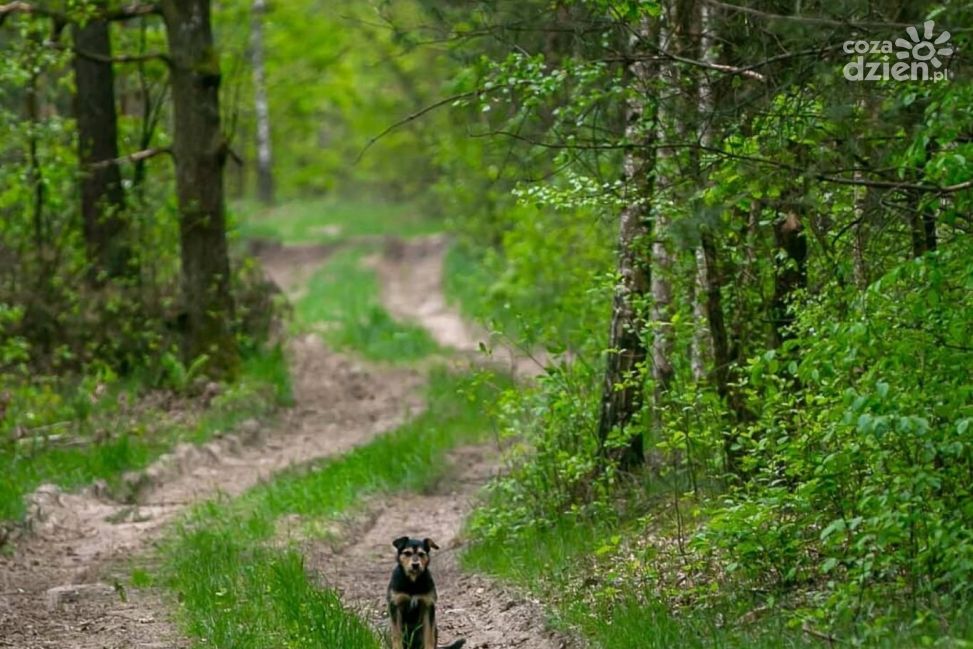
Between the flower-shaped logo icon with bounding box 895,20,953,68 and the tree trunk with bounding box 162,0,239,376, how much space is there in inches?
443

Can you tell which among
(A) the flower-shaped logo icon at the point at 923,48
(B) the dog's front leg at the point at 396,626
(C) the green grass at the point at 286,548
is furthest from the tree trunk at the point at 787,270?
(B) the dog's front leg at the point at 396,626

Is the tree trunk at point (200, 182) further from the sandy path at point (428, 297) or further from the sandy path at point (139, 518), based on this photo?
the sandy path at point (428, 297)

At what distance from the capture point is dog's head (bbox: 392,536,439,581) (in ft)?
27.3

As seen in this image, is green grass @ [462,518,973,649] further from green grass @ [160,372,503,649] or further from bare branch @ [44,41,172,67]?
bare branch @ [44,41,172,67]

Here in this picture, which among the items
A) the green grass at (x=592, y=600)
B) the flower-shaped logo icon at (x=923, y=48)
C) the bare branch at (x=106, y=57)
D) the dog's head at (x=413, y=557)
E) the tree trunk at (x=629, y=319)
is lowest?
the green grass at (x=592, y=600)

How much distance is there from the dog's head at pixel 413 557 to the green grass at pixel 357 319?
37.4 feet

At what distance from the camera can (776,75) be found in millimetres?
8320

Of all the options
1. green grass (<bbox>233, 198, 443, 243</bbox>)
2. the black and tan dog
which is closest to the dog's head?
the black and tan dog

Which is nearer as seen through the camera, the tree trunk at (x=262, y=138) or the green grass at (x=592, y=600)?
the green grass at (x=592, y=600)

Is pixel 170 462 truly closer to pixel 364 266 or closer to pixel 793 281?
pixel 793 281

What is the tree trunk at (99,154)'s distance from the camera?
61.7 ft

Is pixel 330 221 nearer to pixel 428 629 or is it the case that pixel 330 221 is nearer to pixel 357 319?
pixel 357 319

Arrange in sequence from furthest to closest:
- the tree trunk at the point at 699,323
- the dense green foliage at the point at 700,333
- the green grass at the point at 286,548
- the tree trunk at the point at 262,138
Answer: the tree trunk at the point at 262,138, the tree trunk at the point at 699,323, the green grass at the point at 286,548, the dense green foliage at the point at 700,333

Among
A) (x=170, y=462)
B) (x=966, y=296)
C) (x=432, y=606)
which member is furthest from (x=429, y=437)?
(x=966, y=296)
